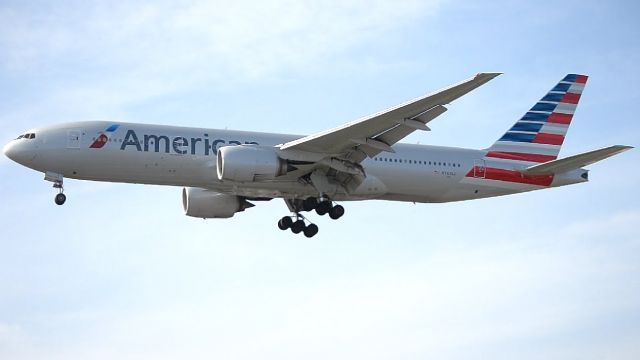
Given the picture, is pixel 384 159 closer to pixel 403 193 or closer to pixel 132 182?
pixel 403 193

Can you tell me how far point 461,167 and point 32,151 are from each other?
17235 millimetres

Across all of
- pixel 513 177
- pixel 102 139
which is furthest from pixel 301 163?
pixel 513 177

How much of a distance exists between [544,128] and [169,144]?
1730 centimetres

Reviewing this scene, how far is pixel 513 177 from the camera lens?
153ft

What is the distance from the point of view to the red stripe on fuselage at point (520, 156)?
47.1 m

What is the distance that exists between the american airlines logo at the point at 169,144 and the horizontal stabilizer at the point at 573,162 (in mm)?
13306

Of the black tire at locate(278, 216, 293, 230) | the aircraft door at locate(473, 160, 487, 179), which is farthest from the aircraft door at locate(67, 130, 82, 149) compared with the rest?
the aircraft door at locate(473, 160, 487, 179)

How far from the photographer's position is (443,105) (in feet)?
125

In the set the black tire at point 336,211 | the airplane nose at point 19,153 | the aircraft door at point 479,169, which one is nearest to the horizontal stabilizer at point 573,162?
the aircraft door at point 479,169

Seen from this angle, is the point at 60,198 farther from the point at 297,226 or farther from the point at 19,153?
the point at 297,226

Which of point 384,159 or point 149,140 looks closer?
point 149,140

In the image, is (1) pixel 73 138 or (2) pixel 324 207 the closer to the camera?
(1) pixel 73 138

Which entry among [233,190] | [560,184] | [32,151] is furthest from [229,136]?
[560,184]

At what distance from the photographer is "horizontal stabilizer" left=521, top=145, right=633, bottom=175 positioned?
41109 millimetres
